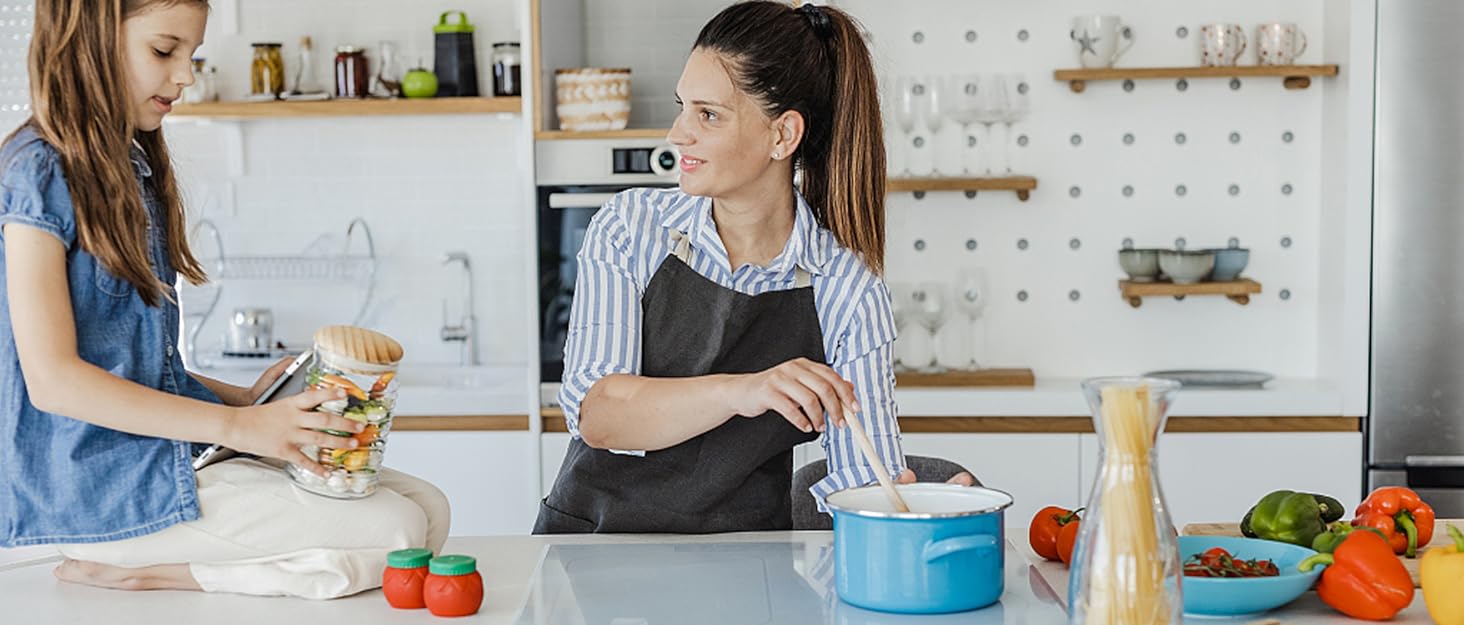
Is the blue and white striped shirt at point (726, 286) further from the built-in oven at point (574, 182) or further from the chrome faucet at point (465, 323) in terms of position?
the chrome faucet at point (465, 323)

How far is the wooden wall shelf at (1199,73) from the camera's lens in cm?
393

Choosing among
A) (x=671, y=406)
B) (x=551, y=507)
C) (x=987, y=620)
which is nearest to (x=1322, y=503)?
(x=987, y=620)

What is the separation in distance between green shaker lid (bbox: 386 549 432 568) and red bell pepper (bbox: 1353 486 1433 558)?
3.84 feet

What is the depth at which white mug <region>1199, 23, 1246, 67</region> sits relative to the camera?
402 centimetres

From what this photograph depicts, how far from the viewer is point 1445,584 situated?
1558 millimetres

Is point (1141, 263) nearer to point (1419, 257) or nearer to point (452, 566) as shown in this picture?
point (1419, 257)

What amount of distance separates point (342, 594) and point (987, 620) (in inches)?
28.4

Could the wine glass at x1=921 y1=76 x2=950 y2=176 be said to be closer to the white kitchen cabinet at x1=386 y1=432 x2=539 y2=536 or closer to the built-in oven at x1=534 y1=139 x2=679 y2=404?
the built-in oven at x1=534 y1=139 x2=679 y2=404

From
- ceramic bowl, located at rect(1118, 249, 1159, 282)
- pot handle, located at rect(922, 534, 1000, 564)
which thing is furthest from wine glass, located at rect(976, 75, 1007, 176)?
pot handle, located at rect(922, 534, 1000, 564)

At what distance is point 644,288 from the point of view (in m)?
2.30

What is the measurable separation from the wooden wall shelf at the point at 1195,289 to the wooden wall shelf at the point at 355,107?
68.8 inches

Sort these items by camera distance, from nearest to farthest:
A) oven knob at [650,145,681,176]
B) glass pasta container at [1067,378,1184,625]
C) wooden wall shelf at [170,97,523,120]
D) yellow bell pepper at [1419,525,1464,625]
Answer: glass pasta container at [1067,378,1184,625]
yellow bell pepper at [1419,525,1464,625]
oven knob at [650,145,681,176]
wooden wall shelf at [170,97,523,120]

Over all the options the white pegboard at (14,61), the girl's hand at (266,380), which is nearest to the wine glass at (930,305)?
the girl's hand at (266,380)

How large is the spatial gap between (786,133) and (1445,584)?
1.09 meters
